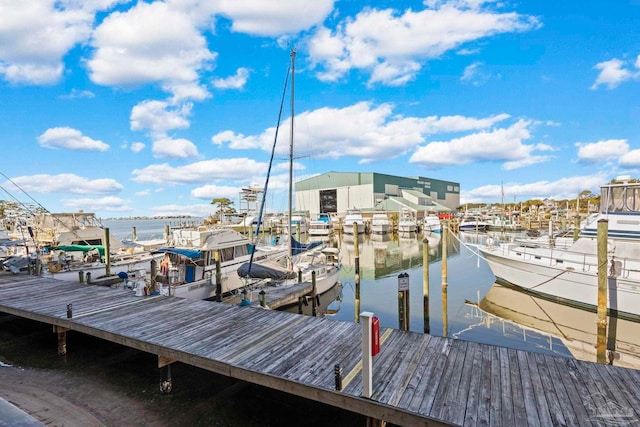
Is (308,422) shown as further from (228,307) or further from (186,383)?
(228,307)

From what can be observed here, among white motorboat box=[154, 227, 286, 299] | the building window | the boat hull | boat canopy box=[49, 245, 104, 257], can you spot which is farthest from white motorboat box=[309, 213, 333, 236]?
boat canopy box=[49, 245, 104, 257]

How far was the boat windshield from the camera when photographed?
1485 cm

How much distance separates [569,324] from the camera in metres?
13.5

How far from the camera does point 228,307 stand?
9.52m

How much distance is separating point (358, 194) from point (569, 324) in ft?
193

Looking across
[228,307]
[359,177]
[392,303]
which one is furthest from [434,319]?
[359,177]

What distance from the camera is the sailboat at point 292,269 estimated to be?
45.4 feet

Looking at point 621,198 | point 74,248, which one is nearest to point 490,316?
point 621,198

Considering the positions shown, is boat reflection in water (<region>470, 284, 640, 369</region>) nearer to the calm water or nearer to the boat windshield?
the calm water

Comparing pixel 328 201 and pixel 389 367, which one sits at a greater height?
pixel 328 201

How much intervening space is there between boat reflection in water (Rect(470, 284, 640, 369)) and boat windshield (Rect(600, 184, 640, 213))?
16.4 ft

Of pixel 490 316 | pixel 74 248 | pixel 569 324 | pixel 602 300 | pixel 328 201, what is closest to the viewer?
pixel 602 300

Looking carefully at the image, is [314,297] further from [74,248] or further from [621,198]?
[621,198]

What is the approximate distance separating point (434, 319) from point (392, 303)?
2.86m
